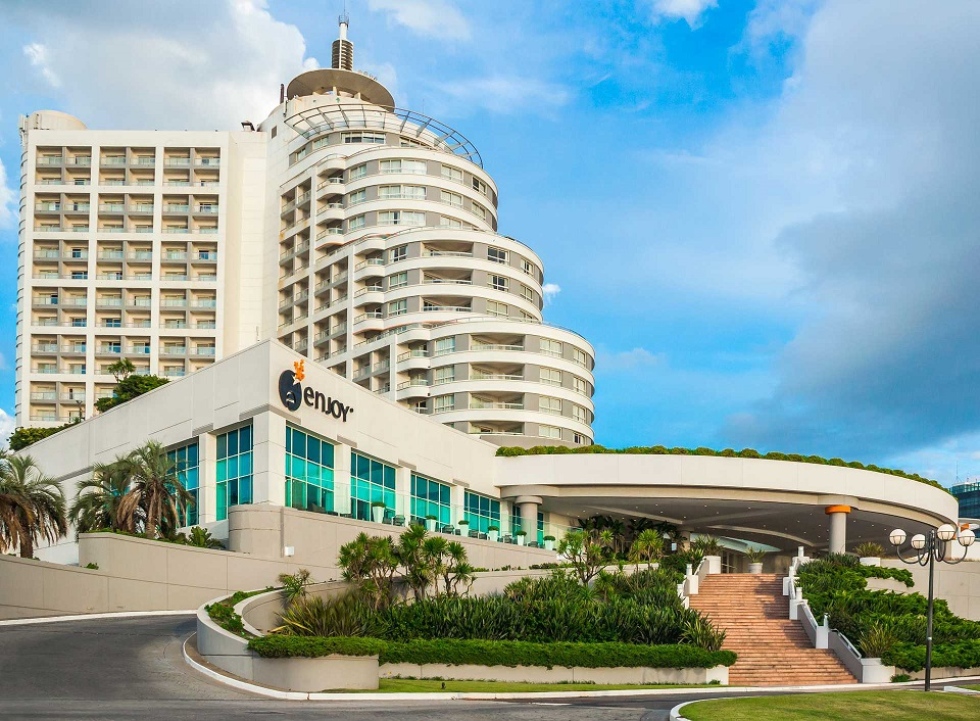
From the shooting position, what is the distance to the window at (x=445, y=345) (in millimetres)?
102875

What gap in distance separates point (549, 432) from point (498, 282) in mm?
17423

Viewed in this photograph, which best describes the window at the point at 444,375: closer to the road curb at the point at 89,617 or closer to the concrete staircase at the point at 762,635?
the concrete staircase at the point at 762,635

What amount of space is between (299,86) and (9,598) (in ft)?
345

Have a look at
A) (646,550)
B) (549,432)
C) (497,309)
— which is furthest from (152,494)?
(497,309)

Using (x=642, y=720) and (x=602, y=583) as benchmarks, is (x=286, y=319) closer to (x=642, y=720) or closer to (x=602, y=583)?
(x=602, y=583)

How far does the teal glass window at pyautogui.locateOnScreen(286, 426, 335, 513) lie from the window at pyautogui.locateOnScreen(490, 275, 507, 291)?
51.6 meters

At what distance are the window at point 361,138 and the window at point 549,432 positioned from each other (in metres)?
40.9

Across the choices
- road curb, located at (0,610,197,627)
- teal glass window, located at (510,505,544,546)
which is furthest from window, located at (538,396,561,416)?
road curb, located at (0,610,197,627)

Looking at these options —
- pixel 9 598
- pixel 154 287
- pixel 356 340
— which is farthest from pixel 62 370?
pixel 9 598

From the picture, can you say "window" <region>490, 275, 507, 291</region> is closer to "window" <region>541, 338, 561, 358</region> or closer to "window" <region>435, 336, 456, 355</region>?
"window" <region>435, 336, 456, 355</region>

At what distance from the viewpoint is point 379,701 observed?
29.4 meters

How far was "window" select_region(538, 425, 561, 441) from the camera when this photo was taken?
99438mm

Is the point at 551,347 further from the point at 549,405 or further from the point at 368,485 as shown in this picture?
the point at 368,485

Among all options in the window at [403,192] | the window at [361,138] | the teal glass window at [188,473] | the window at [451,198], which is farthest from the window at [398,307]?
the teal glass window at [188,473]
